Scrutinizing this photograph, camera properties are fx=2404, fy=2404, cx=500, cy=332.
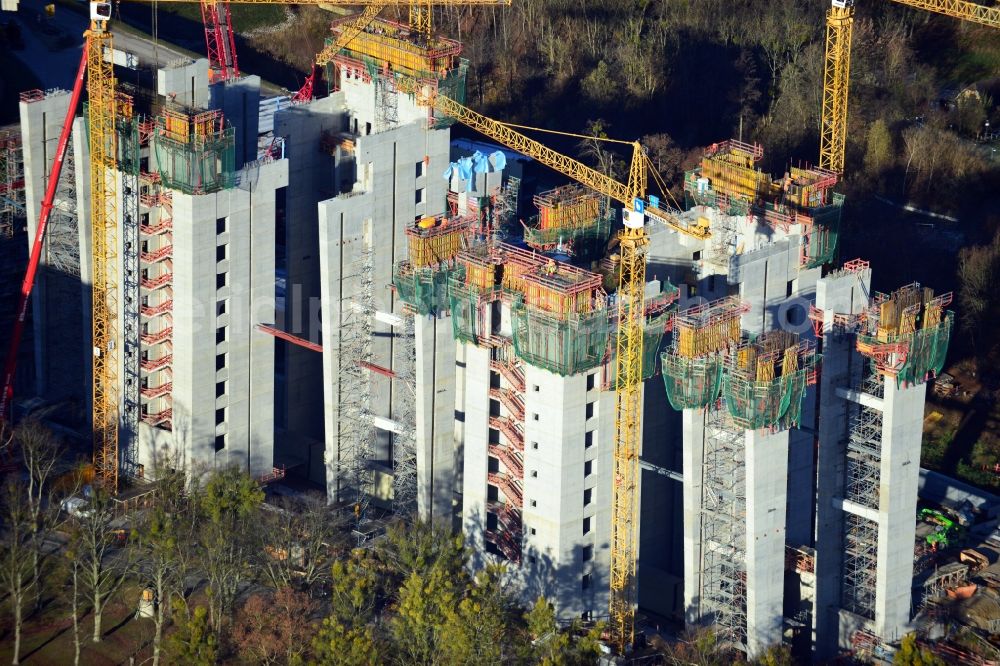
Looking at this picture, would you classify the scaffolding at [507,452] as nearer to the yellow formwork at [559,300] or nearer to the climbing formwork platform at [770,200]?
the yellow formwork at [559,300]

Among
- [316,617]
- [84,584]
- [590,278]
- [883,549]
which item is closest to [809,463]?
[883,549]

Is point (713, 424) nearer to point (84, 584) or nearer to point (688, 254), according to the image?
point (688, 254)

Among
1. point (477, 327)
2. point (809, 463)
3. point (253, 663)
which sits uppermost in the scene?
point (477, 327)

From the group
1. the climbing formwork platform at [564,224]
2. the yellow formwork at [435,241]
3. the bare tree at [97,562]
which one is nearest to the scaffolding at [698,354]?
the climbing formwork platform at [564,224]

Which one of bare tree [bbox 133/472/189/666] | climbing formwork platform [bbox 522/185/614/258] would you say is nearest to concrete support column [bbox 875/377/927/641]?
climbing formwork platform [bbox 522/185/614/258]

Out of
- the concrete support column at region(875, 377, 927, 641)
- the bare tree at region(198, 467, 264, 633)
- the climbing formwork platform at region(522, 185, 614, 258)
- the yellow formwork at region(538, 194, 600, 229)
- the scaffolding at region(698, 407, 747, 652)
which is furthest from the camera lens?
the yellow formwork at region(538, 194, 600, 229)

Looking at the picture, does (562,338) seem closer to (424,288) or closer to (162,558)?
(424,288)

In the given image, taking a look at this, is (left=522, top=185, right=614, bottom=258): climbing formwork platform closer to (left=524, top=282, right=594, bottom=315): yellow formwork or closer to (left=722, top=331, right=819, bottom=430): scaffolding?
(left=524, top=282, right=594, bottom=315): yellow formwork
